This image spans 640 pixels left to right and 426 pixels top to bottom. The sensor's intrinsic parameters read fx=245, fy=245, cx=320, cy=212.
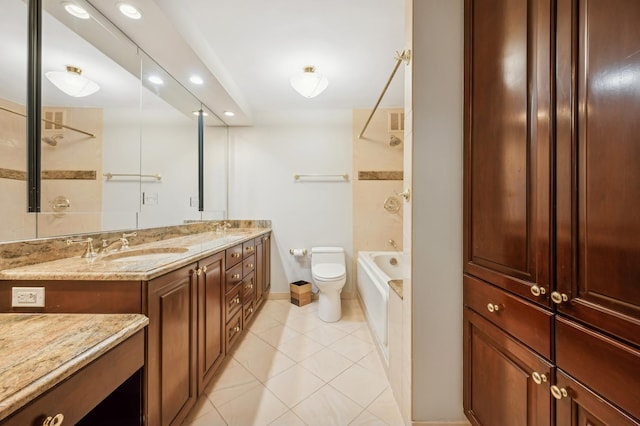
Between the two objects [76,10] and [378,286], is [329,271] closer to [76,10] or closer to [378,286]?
[378,286]

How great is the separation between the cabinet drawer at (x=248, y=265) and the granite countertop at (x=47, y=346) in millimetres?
1268

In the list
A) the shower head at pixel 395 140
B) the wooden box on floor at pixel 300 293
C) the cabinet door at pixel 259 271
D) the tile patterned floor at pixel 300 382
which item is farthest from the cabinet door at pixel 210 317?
the shower head at pixel 395 140

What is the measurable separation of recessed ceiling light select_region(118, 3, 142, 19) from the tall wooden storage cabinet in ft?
5.59

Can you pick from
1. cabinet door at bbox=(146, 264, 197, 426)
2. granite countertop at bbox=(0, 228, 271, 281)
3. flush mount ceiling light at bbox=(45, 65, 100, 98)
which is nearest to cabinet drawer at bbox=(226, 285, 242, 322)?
cabinet door at bbox=(146, 264, 197, 426)

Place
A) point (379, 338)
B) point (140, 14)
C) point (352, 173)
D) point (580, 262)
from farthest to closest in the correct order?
point (352, 173), point (379, 338), point (140, 14), point (580, 262)

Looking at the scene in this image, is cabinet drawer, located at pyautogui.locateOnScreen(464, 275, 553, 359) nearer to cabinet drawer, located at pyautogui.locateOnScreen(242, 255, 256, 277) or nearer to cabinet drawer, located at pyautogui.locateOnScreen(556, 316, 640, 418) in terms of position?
cabinet drawer, located at pyautogui.locateOnScreen(556, 316, 640, 418)

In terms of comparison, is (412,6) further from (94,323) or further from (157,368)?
(157,368)

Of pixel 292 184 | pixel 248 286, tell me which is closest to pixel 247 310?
pixel 248 286

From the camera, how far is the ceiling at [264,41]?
1.54 metres

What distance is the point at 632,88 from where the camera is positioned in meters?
0.51

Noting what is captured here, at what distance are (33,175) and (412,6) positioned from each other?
1949mm

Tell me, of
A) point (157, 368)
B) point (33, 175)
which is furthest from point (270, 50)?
point (157, 368)

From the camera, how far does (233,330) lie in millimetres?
1943

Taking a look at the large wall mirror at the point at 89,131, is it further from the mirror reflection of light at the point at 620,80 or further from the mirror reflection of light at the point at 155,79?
Answer: the mirror reflection of light at the point at 620,80
